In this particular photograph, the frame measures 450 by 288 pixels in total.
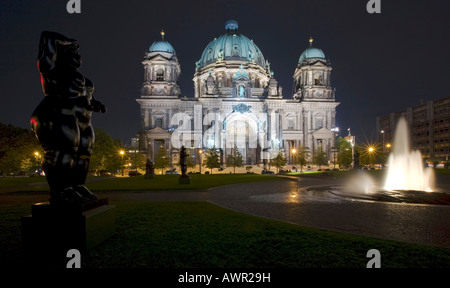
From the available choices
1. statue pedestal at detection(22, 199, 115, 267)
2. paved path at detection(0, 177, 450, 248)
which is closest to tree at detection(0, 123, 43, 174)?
paved path at detection(0, 177, 450, 248)

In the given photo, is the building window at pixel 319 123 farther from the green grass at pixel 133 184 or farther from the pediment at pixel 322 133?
the green grass at pixel 133 184

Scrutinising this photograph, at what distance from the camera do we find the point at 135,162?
5581 centimetres

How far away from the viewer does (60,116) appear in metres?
6.16

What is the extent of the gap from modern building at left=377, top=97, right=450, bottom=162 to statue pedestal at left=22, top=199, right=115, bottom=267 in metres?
109

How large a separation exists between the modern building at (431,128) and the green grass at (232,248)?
105266 millimetres

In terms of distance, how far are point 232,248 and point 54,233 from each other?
376cm

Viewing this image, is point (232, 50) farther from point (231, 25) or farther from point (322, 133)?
point (322, 133)

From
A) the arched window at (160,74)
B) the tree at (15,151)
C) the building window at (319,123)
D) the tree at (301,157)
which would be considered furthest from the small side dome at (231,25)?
the tree at (15,151)

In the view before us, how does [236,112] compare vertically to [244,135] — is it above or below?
above

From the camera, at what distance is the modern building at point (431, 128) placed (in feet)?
315

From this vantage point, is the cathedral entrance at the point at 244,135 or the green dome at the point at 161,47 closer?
the green dome at the point at 161,47

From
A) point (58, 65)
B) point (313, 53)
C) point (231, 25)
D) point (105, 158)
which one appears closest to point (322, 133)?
point (313, 53)

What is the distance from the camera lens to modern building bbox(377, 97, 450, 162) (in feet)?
315
